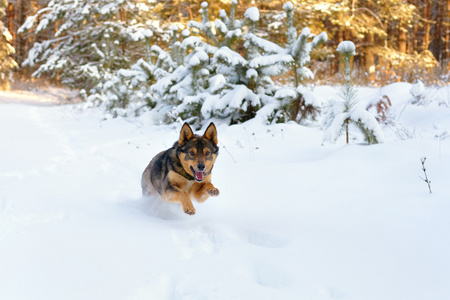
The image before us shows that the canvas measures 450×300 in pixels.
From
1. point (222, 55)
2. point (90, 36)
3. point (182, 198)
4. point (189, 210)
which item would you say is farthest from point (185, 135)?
point (90, 36)

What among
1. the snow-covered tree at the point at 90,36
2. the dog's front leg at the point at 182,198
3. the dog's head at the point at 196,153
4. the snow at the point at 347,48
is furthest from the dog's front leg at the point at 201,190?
the snow-covered tree at the point at 90,36

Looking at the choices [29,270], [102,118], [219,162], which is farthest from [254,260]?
[102,118]

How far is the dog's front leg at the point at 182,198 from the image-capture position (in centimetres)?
371

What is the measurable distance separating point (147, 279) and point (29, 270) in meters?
0.78

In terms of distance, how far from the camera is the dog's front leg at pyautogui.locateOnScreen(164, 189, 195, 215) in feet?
12.2

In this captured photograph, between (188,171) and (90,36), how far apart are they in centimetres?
2040

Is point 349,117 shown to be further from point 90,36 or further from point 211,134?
point 90,36

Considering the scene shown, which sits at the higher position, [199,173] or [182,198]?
[199,173]

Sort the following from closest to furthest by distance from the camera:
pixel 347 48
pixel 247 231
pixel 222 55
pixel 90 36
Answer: pixel 247 231, pixel 347 48, pixel 222 55, pixel 90 36

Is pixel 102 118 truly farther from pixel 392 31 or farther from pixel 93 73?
pixel 392 31

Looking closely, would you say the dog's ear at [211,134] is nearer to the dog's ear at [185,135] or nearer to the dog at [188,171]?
the dog at [188,171]

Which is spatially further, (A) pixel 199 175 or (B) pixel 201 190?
(B) pixel 201 190

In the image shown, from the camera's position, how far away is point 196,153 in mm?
4023

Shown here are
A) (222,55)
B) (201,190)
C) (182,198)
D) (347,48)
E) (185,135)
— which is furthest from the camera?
(222,55)
